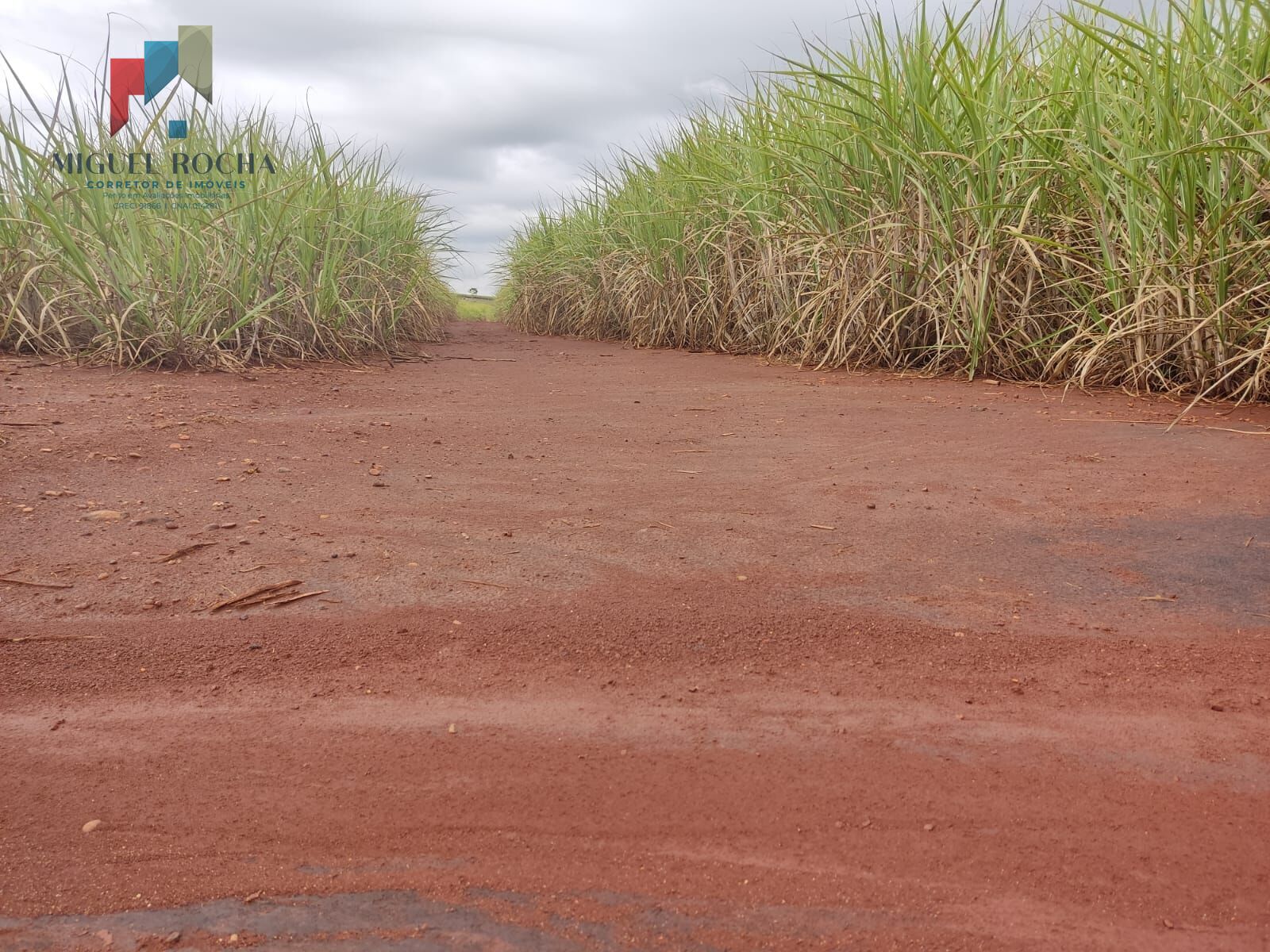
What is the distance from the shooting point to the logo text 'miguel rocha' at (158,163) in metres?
3.84

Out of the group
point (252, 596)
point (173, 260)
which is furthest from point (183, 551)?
point (173, 260)

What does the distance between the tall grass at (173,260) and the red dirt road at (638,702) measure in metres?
1.65

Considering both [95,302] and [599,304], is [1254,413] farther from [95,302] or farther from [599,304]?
[599,304]

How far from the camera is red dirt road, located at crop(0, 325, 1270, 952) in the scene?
745 mm

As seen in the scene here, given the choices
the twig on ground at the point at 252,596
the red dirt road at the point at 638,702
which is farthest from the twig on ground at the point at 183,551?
the twig on ground at the point at 252,596

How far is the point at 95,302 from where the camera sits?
3623mm

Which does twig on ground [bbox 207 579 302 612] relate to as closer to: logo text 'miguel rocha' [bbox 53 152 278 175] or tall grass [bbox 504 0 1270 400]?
tall grass [bbox 504 0 1270 400]

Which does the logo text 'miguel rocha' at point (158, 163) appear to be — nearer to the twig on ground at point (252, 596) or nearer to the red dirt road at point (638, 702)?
the red dirt road at point (638, 702)

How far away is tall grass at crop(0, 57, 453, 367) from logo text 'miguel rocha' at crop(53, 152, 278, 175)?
2 cm

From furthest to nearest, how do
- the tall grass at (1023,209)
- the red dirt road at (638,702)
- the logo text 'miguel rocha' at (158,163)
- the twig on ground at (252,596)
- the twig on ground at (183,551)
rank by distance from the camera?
the logo text 'miguel rocha' at (158,163)
the tall grass at (1023,209)
the twig on ground at (183,551)
the twig on ground at (252,596)
the red dirt road at (638,702)

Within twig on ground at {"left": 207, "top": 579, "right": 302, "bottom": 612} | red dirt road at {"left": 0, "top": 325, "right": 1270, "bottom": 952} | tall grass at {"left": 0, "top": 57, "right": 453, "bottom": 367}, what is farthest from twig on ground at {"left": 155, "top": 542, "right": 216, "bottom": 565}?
tall grass at {"left": 0, "top": 57, "right": 453, "bottom": 367}

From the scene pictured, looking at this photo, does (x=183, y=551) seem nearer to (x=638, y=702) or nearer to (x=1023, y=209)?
(x=638, y=702)

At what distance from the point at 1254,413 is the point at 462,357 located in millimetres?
3734

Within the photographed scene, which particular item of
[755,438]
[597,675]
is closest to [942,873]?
[597,675]
